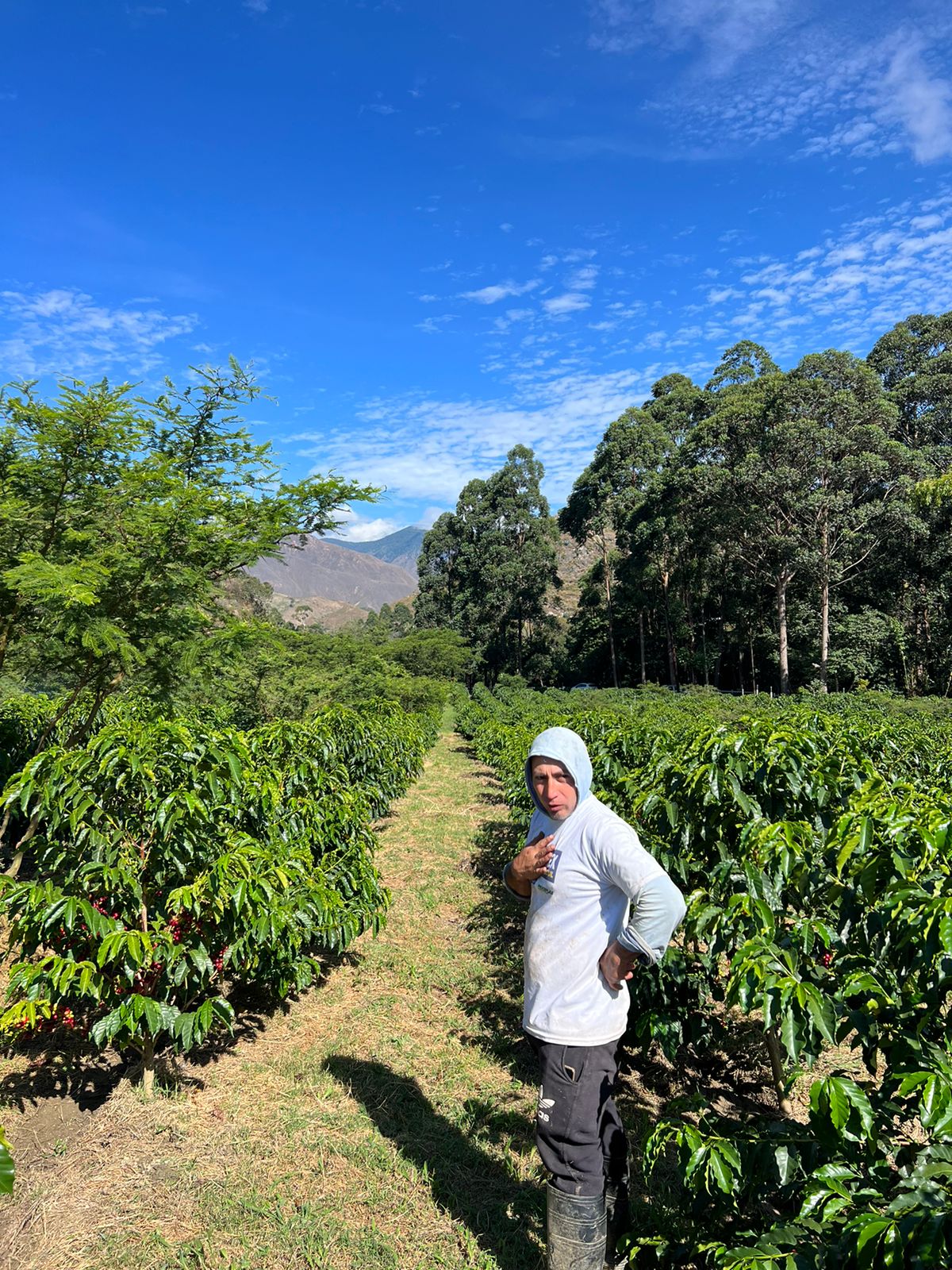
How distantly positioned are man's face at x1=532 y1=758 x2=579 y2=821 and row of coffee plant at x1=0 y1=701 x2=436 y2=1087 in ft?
4.94

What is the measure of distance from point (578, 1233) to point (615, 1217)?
0.23 meters

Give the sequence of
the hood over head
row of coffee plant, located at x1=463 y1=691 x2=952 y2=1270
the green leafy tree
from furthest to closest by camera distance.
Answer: the green leafy tree
the hood over head
row of coffee plant, located at x1=463 y1=691 x2=952 y2=1270

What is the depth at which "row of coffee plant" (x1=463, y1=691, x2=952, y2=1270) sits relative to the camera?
1.47 metres

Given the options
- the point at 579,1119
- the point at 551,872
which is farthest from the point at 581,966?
the point at 579,1119

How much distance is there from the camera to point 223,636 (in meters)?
5.66

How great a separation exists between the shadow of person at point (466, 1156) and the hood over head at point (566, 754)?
166 centimetres

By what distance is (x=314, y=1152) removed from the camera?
9.67ft

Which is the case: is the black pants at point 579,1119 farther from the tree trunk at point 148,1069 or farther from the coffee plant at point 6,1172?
the tree trunk at point 148,1069

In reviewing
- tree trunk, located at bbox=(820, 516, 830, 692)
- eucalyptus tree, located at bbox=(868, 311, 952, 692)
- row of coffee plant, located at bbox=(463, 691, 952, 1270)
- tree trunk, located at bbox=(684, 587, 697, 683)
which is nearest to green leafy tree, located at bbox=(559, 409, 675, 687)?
tree trunk, located at bbox=(684, 587, 697, 683)

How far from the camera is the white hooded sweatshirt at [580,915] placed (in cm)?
208

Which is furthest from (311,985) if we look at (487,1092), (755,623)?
(755,623)

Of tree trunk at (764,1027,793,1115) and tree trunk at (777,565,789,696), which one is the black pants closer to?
tree trunk at (764,1027,793,1115)

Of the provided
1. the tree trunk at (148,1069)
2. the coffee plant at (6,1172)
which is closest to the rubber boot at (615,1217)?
the coffee plant at (6,1172)

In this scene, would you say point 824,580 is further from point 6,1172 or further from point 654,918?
point 6,1172
